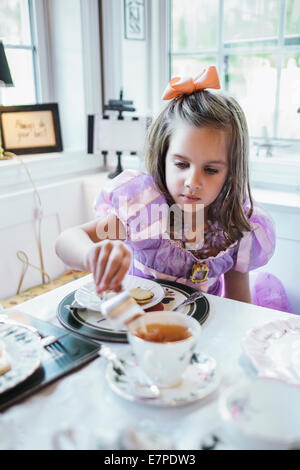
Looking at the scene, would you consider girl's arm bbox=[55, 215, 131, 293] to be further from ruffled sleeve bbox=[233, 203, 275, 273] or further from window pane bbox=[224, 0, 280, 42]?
window pane bbox=[224, 0, 280, 42]

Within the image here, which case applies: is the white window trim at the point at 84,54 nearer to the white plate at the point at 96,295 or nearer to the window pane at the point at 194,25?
the window pane at the point at 194,25

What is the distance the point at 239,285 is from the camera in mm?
1341

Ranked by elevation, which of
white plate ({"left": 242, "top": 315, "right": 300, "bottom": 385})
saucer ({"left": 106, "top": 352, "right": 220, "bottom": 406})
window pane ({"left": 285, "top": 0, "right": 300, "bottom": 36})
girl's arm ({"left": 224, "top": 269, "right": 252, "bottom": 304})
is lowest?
girl's arm ({"left": 224, "top": 269, "right": 252, "bottom": 304})

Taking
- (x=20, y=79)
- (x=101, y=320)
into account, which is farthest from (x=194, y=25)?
(x=101, y=320)

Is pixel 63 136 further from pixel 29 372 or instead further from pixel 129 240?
pixel 29 372

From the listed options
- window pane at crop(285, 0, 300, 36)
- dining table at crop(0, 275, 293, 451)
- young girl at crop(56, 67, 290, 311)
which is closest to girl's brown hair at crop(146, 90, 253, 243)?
young girl at crop(56, 67, 290, 311)

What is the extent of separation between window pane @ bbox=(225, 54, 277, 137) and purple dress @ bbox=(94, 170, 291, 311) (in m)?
0.91

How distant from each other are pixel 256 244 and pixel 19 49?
158 cm

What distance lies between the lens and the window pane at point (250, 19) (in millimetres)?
1928

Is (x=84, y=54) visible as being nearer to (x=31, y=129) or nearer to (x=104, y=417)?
(x=31, y=129)

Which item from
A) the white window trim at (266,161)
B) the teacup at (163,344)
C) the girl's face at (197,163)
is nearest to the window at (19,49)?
the white window trim at (266,161)

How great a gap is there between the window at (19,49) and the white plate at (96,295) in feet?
4.79

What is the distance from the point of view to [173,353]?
622mm

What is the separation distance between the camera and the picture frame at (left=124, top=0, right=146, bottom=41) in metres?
2.16
